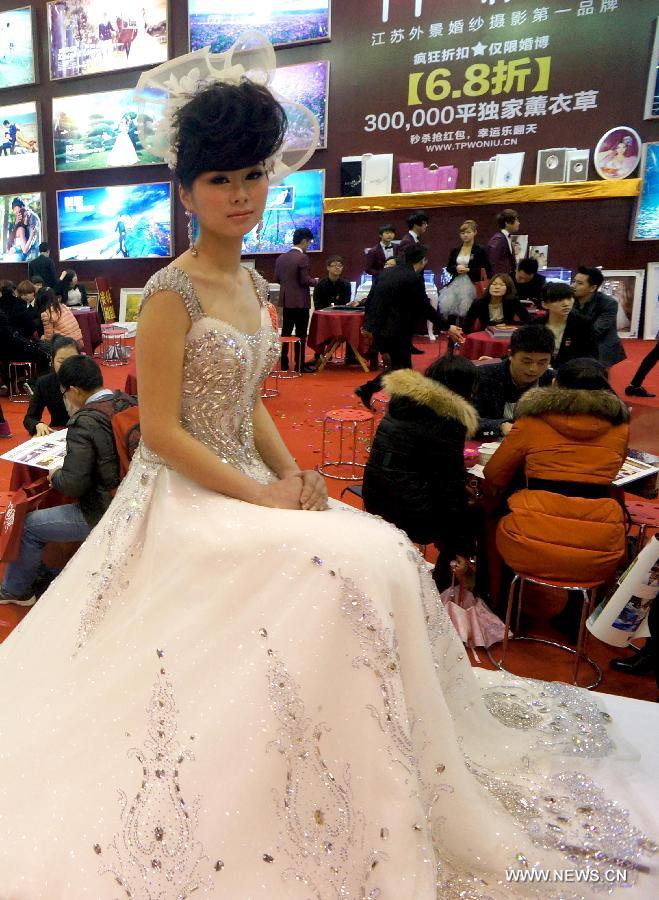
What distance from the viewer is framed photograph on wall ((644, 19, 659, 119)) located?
294 inches

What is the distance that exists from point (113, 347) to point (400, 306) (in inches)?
175

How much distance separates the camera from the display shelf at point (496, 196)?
7762mm

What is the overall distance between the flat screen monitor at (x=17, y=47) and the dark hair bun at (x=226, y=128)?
11.9m

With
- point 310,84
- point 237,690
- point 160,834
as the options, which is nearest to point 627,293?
point 310,84

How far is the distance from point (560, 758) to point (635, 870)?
0.27 meters

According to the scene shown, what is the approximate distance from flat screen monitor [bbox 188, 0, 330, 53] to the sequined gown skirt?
8.87 meters

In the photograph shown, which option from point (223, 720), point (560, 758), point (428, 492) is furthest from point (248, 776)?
point (428, 492)

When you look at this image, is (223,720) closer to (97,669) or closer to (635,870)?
(97,669)

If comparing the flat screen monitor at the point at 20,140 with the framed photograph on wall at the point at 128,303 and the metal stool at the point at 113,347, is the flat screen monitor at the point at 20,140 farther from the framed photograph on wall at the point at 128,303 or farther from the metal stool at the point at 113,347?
the metal stool at the point at 113,347

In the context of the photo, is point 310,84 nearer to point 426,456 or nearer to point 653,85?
point 653,85

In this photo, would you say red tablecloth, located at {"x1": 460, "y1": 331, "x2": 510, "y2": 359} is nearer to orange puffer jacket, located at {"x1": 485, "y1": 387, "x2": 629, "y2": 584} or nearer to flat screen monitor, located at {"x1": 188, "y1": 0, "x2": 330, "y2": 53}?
orange puffer jacket, located at {"x1": 485, "y1": 387, "x2": 629, "y2": 584}

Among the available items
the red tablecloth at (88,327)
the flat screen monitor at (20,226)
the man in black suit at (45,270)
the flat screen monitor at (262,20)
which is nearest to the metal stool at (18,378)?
the red tablecloth at (88,327)

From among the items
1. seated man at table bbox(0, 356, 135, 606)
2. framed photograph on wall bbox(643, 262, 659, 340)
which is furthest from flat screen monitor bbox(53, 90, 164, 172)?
seated man at table bbox(0, 356, 135, 606)

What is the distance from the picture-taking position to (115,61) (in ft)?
34.0
